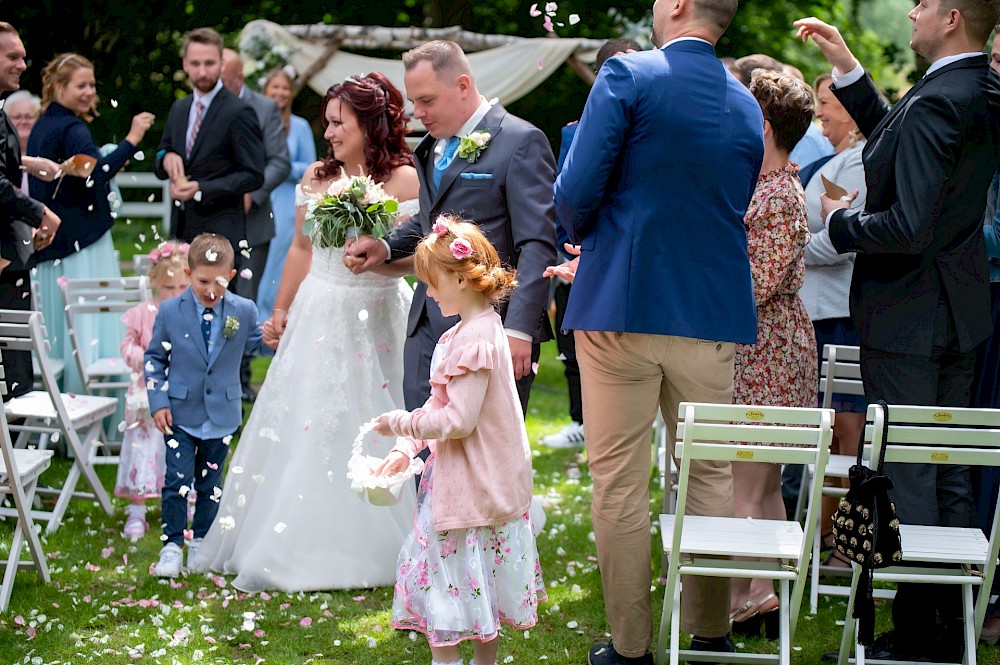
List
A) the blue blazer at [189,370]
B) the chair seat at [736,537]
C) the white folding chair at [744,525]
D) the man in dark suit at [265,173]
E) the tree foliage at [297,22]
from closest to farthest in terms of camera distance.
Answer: the white folding chair at [744,525]
the chair seat at [736,537]
the blue blazer at [189,370]
the man in dark suit at [265,173]
the tree foliage at [297,22]

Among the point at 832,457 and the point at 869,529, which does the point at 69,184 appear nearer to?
the point at 832,457

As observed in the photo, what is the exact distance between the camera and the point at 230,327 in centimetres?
554

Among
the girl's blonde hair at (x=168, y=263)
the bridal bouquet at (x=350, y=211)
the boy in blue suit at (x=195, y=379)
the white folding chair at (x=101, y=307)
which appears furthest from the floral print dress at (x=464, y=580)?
the white folding chair at (x=101, y=307)

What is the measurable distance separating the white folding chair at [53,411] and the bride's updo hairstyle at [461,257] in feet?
7.96

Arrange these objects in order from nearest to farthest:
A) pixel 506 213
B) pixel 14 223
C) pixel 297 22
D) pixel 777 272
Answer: pixel 777 272
pixel 506 213
pixel 14 223
pixel 297 22

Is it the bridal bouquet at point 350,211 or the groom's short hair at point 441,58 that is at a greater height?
the groom's short hair at point 441,58

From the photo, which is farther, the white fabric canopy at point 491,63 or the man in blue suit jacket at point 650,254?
the white fabric canopy at point 491,63

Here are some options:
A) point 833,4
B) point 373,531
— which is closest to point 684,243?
point 373,531

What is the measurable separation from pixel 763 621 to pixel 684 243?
1.76m

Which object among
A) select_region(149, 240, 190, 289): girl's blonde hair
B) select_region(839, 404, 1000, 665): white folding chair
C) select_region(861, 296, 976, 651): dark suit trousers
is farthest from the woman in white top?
select_region(149, 240, 190, 289): girl's blonde hair

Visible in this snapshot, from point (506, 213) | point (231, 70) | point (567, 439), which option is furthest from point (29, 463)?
point (231, 70)

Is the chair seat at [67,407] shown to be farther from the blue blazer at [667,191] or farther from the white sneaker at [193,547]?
the blue blazer at [667,191]

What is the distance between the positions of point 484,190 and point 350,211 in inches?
24.9

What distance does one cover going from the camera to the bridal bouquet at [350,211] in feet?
16.4
